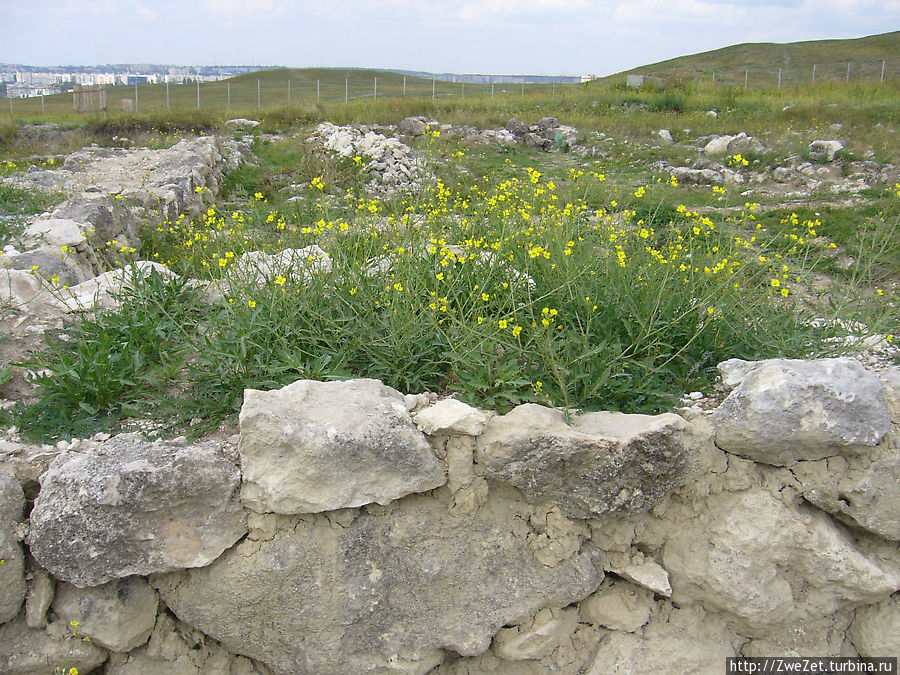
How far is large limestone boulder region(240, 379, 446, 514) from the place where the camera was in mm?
2820

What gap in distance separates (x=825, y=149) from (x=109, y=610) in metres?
11.8

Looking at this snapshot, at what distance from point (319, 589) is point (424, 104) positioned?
15759mm

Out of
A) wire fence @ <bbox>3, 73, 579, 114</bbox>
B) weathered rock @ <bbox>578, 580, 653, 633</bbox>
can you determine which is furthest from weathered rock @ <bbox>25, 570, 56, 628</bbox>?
wire fence @ <bbox>3, 73, 579, 114</bbox>

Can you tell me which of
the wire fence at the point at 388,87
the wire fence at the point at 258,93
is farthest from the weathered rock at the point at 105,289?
the wire fence at the point at 388,87

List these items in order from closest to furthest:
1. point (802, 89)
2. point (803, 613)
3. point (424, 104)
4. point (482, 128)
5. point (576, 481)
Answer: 1. point (576, 481)
2. point (803, 613)
3. point (482, 128)
4. point (424, 104)
5. point (802, 89)

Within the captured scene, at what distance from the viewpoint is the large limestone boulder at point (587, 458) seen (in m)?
2.88

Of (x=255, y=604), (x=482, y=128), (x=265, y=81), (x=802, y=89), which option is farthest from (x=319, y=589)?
(x=265, y=81)

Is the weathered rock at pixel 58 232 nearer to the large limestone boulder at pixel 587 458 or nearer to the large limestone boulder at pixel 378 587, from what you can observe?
the large limestone boulder at pixel 378 587

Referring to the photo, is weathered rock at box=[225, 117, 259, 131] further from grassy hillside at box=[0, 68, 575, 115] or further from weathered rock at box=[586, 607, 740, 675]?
grassy hillside at box=[0, 68, 575, 115]

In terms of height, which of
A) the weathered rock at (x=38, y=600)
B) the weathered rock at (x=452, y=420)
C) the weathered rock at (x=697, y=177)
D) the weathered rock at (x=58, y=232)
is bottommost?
the weathered rock at (x=38, y=600)

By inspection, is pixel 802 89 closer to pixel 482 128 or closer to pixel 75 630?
pixel 482 128

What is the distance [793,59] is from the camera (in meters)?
47.8

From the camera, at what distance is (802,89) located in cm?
1861

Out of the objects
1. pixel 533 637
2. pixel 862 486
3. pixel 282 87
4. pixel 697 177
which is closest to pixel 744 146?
pixel 697 177
